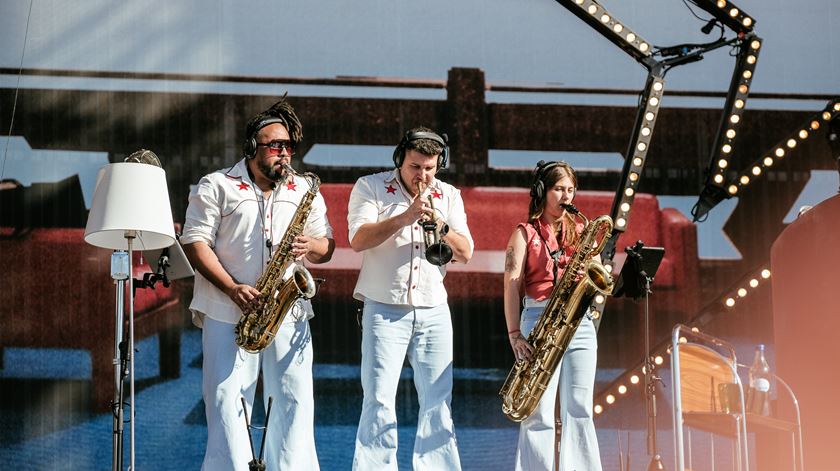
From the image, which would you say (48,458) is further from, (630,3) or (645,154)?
(630,3)

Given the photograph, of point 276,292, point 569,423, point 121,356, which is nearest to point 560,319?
point 569,423

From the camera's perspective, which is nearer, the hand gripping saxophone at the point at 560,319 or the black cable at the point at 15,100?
the hand gripping saxophone at the point at 560,319

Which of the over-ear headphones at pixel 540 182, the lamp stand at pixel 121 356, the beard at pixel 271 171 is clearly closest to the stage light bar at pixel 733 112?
the over-ear headphones at pixel 540 182

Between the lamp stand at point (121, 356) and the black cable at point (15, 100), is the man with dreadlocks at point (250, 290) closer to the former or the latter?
the lamp stand at point (121, 356)

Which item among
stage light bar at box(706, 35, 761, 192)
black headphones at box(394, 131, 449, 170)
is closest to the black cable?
black headphones at box(394, 131, 449, 170)

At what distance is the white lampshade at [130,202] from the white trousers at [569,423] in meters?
1.88

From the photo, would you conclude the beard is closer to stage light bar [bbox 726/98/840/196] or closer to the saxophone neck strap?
the saxophone neck strap

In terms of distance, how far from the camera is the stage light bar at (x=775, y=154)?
6.14 m

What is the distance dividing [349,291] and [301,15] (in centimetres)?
173

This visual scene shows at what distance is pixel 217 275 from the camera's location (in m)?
4.22

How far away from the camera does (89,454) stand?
5.63m

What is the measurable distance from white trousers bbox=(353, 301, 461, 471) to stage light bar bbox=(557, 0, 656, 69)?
2.45 meters

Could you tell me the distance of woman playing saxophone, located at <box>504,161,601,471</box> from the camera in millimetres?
4531

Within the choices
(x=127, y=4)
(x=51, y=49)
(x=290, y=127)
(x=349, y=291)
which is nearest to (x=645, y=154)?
(x=349, y=291)
